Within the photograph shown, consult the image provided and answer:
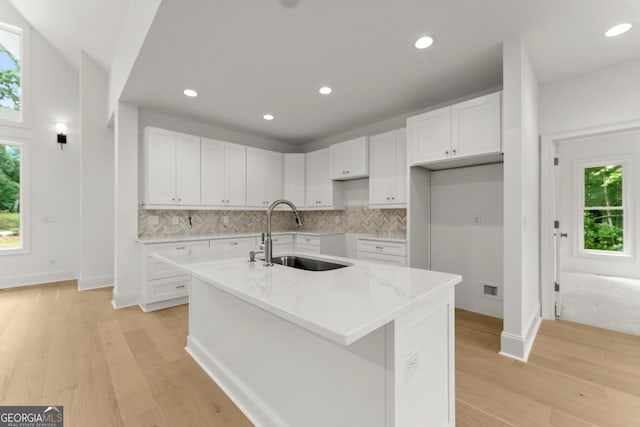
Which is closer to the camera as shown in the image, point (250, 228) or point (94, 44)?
point (94, 44)

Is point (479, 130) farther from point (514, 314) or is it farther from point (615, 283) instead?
point (615, 283)

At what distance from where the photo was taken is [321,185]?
470 centimetres

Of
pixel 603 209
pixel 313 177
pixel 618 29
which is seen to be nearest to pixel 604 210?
Result: pixel 603 209

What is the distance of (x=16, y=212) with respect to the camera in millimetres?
4535

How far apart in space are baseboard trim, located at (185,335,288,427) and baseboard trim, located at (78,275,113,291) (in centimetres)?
334

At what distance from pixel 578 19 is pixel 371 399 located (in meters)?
2.88

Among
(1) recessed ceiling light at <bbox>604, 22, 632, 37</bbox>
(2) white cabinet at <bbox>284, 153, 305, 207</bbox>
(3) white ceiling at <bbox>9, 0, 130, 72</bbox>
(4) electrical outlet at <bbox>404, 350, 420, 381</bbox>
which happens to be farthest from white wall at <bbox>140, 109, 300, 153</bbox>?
(1) recessed ceiling light at <bbox>604, 22, 632, 37</bbox>

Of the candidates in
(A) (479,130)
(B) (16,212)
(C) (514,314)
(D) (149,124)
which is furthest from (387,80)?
(B) (16,212)

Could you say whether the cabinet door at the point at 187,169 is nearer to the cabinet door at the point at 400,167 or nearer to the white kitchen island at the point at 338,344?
the white kitchen island at the point at 338,344

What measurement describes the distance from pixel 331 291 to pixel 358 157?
319 centimetres

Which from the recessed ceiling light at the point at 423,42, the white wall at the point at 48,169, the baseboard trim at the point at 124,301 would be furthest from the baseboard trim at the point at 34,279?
the recessed ceiling light at the point at 423,42

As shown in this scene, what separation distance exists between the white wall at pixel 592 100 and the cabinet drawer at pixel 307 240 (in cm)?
316

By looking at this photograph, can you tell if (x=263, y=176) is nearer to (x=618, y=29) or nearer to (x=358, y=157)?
(x=358, y=157)

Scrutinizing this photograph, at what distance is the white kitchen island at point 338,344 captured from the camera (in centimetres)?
97
